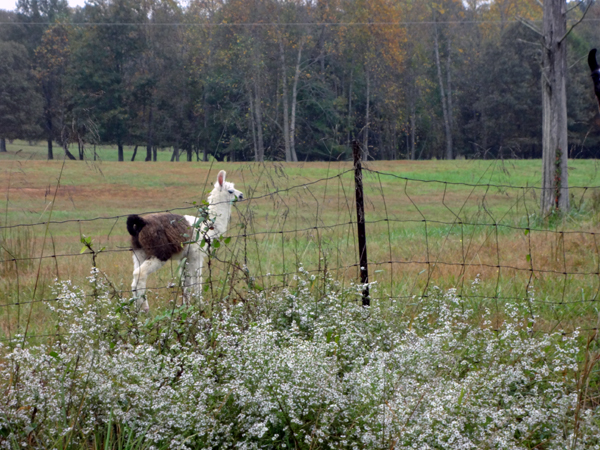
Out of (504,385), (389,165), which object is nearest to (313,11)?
(389,165)

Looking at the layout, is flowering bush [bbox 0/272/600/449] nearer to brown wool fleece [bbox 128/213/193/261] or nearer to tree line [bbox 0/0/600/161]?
brown wool fleece [bbox 128/213/193/261]

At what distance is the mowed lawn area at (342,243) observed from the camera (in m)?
5.77

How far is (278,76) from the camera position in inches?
1780

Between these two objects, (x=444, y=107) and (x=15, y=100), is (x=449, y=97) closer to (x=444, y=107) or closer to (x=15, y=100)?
(x=444, y=107)

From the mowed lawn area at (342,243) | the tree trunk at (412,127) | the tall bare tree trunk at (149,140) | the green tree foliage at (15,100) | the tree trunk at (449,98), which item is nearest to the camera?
the mowed lawn area at (342,243)

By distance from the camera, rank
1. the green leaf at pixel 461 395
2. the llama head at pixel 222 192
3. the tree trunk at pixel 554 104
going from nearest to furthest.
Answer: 1. the green leaf at pixel 461 395
2. the llama head at pixel 222 192
3. the tree trunk at pixel 554 104

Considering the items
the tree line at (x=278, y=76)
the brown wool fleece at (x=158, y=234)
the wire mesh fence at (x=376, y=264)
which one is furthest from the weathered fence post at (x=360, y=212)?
the tree line at (x=278, y=76)

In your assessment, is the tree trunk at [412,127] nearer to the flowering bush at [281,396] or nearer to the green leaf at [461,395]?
the flowering bush at [281,396]

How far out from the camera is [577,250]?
866cm

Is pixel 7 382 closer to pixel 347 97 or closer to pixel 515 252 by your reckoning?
pixel 515 252

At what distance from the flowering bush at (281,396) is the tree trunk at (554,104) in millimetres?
8873

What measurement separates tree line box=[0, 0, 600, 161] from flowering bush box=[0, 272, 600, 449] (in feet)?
124

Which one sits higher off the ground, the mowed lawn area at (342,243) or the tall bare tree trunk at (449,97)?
the tall bare tree trunk at (449,97)

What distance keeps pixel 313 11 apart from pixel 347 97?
24.8 ft
